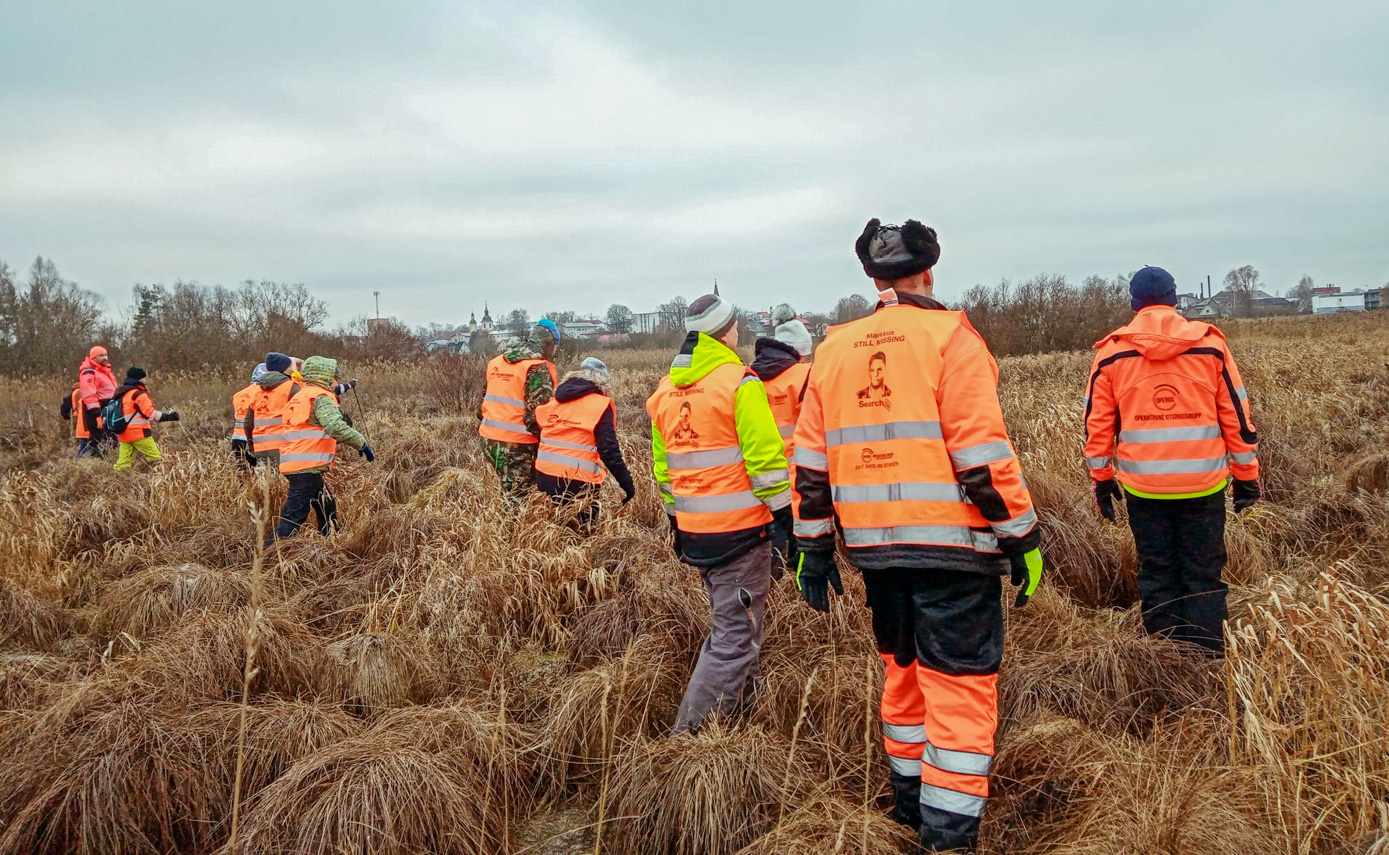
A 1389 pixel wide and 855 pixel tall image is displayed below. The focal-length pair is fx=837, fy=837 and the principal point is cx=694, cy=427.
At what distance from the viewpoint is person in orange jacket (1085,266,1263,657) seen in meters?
3.89

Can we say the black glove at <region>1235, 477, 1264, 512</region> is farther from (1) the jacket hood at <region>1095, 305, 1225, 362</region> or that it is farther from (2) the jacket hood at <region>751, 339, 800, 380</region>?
(2) the jacket hood at <region>751, 339, 800, 380</region>

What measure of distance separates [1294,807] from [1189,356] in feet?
6.90

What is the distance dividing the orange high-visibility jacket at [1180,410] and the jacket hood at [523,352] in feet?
13.7

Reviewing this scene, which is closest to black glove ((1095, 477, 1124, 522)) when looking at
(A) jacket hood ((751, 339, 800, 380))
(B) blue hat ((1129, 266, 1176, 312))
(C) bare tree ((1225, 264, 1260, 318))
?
(B) blue hat ((1129, 266, 1176, 312))

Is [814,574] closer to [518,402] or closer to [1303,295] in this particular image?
[518,402]

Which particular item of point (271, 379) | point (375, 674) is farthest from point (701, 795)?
point (271, 379)

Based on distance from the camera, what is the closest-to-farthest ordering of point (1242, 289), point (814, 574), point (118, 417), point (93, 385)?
point (814, 574) < point (118, 417) < point (93, 385) < point (1242, 289)

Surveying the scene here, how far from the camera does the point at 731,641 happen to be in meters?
3.54

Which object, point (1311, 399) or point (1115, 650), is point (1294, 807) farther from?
point (1311, 399)

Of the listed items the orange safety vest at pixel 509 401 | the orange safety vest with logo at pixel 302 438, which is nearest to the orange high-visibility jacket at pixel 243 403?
the orange safety vest with logo at pixel 302 438

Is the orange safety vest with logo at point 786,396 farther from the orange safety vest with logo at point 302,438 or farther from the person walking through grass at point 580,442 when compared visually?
the orange safety vest with logo at point 302,438

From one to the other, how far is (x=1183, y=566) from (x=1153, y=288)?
1354 millimetres

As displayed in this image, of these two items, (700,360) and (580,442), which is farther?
(580,442)

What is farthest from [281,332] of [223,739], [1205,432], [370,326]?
[1205,432]
